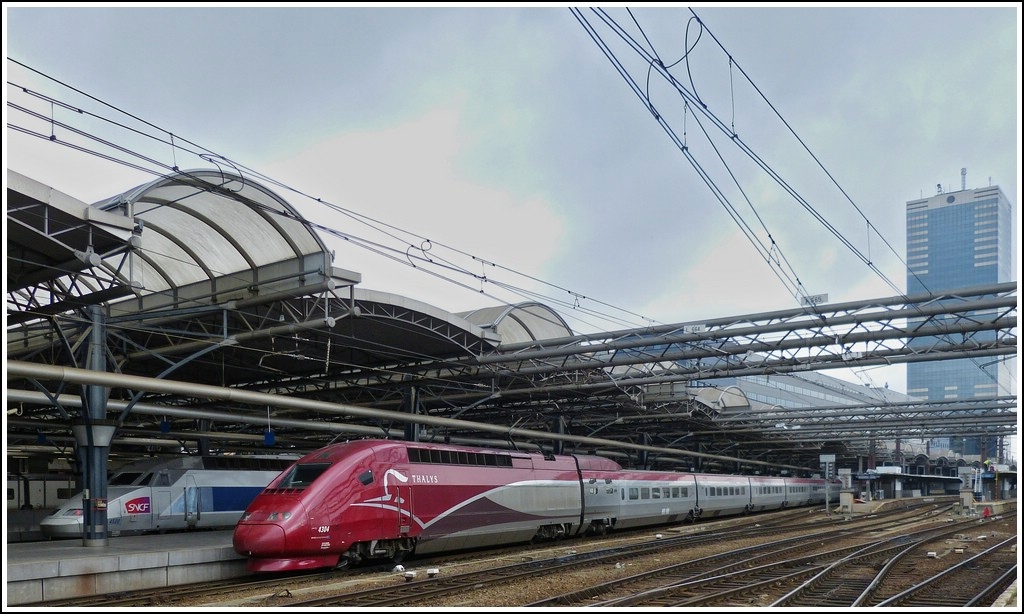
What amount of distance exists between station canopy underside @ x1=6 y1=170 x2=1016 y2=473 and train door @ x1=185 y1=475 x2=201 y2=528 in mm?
2208

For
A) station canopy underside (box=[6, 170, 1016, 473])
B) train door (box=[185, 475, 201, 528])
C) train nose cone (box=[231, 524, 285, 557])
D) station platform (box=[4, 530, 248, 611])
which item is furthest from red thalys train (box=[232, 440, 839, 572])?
train door (box=[185, 475, 201, 528])

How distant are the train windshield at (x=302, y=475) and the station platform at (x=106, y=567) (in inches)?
85.0

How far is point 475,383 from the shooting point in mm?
35938

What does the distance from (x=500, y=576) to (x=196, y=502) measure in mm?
15136

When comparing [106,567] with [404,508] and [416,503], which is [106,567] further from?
[416,503]

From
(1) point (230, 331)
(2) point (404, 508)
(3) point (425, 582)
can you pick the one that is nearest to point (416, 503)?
(2) point (404, 508)

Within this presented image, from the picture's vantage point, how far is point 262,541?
19781mm

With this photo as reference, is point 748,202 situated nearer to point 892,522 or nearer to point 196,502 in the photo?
point 196,502

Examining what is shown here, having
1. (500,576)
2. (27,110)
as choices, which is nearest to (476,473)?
(500,576)

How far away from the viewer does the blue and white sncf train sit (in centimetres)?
2767

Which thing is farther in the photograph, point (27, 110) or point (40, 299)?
A: point (40, 299)

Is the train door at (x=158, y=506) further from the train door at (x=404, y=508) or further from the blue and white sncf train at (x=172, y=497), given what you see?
the train door at (x=404, y=508)

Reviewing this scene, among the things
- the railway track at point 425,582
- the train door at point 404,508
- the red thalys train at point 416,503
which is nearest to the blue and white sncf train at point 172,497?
the railway track at point 425,582

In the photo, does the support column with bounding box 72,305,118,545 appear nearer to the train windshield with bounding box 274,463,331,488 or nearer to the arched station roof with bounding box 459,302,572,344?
the train windshield with bounding box 274,463,331,488
